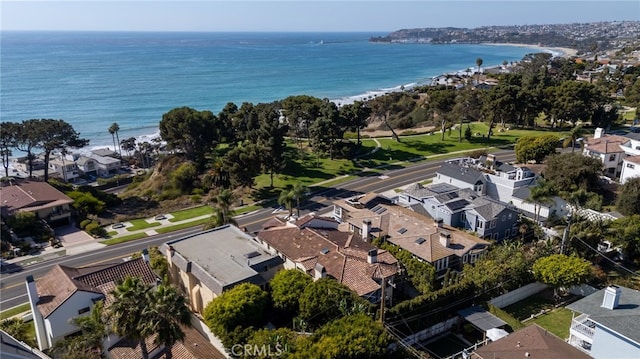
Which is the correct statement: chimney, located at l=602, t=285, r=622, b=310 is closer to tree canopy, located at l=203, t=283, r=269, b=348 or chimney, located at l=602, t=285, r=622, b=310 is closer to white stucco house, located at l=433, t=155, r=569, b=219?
tree canopy, located at l=203, t=283, r=269, b=348

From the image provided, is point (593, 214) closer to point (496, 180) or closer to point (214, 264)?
point (496, 180)

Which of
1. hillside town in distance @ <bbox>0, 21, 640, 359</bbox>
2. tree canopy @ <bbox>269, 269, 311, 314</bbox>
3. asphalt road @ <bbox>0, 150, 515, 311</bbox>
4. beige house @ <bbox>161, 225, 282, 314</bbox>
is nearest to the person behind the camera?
hillside town in distance @ <bbox>0, 21, 640, 359</bbox>

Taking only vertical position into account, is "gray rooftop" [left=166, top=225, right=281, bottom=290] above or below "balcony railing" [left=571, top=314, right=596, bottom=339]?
above

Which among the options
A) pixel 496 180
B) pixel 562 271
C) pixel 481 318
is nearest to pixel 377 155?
pixel 496 180

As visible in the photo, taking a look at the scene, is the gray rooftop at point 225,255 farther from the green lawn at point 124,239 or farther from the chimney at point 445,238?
the green lawn at point 124,239

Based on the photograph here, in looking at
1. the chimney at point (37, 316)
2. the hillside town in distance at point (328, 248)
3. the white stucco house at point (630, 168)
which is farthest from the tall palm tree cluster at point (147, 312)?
the white stucco house at point (630, 168)

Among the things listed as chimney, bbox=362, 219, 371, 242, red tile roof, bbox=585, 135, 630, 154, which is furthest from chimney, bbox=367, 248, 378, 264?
red tile roof, bbox=585, 135, 630, 154

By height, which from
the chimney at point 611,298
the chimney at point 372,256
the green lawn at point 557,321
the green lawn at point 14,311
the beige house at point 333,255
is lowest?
the green lawn at point 557,321
